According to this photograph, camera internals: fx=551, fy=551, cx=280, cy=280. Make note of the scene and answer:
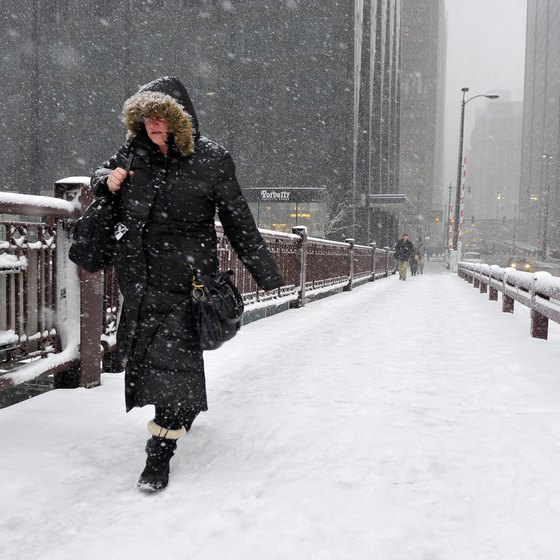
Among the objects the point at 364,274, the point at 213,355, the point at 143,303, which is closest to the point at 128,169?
the point at 143,303

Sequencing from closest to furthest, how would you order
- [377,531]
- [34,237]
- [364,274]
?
[377,531] < [34,237] < [364,274]

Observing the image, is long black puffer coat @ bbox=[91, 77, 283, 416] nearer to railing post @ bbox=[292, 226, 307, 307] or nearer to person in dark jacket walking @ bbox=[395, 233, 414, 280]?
railing post @ bbox=[292, 226, 307, 307]

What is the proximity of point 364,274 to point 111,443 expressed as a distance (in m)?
17.6

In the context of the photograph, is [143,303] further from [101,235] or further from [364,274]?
[364,274]

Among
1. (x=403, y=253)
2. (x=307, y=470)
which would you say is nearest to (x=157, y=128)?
(x=307, y=470)

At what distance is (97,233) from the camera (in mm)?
2598

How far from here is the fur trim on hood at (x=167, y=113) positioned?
2436 millimetres

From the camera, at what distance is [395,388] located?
421cm

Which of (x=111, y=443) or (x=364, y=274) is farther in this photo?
(x=364, y=274)

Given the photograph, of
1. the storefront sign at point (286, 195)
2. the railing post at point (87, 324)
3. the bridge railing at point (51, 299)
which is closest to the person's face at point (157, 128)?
the bridge railing at point (51, 299)

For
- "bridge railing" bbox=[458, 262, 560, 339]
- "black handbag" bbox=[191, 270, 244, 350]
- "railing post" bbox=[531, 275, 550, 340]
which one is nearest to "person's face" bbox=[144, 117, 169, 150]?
"black handbag" bbox=[191, 270, 244, 350]

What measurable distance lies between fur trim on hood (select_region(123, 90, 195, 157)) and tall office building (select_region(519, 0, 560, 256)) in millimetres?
105059

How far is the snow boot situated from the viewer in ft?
7.97

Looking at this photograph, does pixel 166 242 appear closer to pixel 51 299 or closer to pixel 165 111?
pixel 165 111
